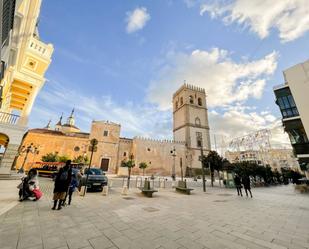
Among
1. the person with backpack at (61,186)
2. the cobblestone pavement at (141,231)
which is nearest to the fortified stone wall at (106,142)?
the person with backpack at (61,186)

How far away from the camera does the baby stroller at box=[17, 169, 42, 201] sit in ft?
19.9

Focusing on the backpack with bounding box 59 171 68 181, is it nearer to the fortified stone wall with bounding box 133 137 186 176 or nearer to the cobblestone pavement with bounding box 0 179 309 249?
the cobblestone pavement with bounding box 0 179 309 249

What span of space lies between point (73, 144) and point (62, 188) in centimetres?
2818

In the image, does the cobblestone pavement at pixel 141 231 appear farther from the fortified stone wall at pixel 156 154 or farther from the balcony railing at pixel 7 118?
the fortified stone wall at pixel 156 154

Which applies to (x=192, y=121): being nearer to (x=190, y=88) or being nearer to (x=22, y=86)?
(x=190, y=88)

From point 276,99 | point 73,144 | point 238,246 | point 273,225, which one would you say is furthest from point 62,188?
point 73,144

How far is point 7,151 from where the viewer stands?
35.3 feet

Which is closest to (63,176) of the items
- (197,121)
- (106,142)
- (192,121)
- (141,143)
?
(106,142)

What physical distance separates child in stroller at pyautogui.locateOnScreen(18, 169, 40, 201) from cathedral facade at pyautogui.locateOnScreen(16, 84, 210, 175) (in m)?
20.1

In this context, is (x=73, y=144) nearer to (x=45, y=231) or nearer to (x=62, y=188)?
(x=62, y=188)

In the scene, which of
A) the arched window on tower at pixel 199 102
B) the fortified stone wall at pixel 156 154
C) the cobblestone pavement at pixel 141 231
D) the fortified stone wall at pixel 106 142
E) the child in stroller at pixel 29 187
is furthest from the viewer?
the arched window on tower at pixel 199 102

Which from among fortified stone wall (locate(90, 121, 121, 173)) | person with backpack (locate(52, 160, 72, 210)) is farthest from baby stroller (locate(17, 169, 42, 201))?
fortified stone wall (locate(90, 121, 121, 173))

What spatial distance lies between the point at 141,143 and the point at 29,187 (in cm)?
2842

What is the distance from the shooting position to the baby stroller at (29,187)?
6.07 metres
